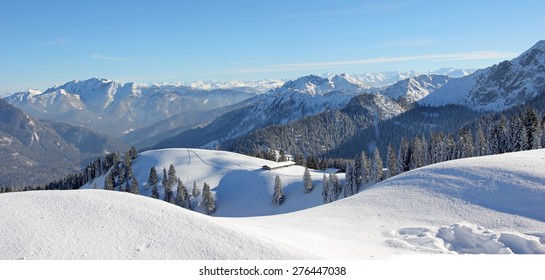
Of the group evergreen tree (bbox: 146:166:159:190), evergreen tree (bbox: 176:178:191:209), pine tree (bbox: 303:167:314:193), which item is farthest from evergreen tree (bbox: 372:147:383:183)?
evergreen tree (bbox: 146:166:159:190)

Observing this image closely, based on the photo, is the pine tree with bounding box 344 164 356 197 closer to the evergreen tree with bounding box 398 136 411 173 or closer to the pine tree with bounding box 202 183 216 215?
the evergreen tree with bounding box 398 136 411 173

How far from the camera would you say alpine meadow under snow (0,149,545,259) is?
560 inches

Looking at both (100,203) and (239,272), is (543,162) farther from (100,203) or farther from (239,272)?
(100,203)

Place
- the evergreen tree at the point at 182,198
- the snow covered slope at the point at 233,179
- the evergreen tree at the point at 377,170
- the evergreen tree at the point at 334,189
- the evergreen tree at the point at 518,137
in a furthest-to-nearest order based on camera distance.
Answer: the evergreen tree at the point at 182,198 < the snow covered slope at the point at 233,179 < the evergreen tree at the point at 377,170 < the evergreen tree at the point at 334,189 < the evergreen tree at the point at 518,137

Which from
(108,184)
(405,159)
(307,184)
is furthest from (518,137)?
(108,184)

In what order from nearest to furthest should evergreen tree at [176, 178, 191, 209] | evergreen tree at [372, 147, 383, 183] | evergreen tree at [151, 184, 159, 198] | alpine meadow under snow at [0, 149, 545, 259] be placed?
1. alpine meadow under snow at [0, 149, 545, 259]
2. evergreen tree at [372, 147, 383, 183]
3. evergreen tree at [176, 178, 191, 209]
4. evergreen tree at [151, 184, 159, 198]

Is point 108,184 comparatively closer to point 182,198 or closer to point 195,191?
point 195,191

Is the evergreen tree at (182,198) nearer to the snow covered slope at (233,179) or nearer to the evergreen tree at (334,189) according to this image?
the snow covered slope at (233,179)

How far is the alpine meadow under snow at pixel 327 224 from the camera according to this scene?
14234 millimetres

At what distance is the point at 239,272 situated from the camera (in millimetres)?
13109

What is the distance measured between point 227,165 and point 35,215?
120 m

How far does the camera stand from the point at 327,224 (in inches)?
942

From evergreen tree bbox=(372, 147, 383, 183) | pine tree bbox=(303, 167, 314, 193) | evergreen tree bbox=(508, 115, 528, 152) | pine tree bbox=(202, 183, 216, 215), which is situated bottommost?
pine tree bbox=(202, 183, 216, 215)

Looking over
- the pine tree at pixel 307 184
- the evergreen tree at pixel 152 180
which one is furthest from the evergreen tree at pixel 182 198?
the pine tree at pixel 307 184
